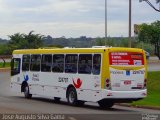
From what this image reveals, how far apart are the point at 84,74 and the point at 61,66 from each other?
2.30 meters

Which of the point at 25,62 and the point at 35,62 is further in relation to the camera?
the point at 25,62

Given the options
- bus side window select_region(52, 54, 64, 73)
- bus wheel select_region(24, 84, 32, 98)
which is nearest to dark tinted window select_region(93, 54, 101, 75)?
bus side window select_region(52, 54, 64, 73)

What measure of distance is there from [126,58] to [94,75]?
1.61 m

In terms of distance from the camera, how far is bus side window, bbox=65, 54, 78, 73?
89.7 ft

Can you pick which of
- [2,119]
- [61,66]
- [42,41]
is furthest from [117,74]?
[42,41]

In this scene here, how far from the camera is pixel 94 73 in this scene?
25.8 metres

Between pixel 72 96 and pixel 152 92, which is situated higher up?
pixel 72 96

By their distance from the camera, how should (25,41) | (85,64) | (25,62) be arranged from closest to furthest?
1. (85,64)
2. (25,62)
3. (25,41)

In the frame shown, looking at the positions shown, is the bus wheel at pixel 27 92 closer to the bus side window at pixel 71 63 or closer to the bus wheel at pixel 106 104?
the bus side window at pixel 71 63

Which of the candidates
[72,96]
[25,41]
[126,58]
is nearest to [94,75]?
[126,58]

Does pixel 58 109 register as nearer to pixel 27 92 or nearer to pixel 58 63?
pixel 58 63

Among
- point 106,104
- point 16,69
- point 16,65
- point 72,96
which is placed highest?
point 16,65

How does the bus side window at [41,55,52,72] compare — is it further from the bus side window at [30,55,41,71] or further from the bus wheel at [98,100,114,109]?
the bus wheel at [98,100,114,109]

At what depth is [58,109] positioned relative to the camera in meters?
24.4
